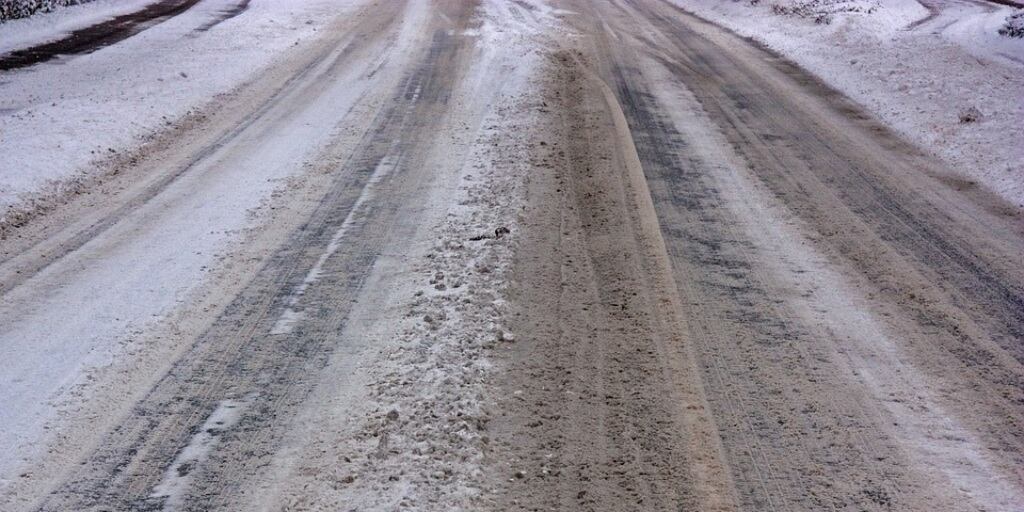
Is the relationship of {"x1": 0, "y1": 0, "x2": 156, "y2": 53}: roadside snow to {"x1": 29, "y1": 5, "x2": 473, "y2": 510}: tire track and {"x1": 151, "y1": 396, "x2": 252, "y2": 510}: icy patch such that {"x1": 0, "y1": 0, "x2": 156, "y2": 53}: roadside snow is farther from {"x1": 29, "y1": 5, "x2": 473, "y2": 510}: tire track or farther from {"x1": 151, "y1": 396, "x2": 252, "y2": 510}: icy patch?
{"x1": 151, "y1": 396, "x2": 252, "y2": 510}: icy patch

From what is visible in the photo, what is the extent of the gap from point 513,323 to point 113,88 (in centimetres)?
915

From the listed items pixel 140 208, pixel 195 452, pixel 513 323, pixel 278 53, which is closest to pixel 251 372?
pixel 195 452

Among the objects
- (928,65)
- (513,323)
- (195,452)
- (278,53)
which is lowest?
(195,452)

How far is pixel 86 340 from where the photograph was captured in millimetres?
5238

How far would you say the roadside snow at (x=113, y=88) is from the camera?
8469 millimetres

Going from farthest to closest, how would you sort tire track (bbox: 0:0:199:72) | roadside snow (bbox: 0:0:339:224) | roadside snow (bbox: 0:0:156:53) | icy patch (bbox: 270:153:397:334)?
roadside snow (bbox: 0:0:156:53), tire track (bbox: 0:0:199:72), roadside snow (bbox: 0:0:339:224), icy patch (bbox: 270:153:397:334)

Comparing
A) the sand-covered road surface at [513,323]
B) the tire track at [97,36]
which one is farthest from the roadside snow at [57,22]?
the sand-covered road surface at [513,323]

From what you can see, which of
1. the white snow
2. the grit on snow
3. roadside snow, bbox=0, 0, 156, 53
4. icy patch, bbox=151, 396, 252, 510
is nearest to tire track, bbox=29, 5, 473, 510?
icy patch, bbox=151, 396, 252, 510

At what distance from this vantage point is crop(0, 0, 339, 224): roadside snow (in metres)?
8.47

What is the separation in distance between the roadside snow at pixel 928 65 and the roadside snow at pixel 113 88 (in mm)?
9911

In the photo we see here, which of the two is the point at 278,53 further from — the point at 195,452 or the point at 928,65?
the point at 195,452

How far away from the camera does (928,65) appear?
45.5 ft

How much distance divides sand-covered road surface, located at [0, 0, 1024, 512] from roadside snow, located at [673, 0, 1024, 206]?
704 millimetres

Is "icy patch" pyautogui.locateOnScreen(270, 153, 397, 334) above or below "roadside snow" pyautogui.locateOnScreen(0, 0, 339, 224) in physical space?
below
